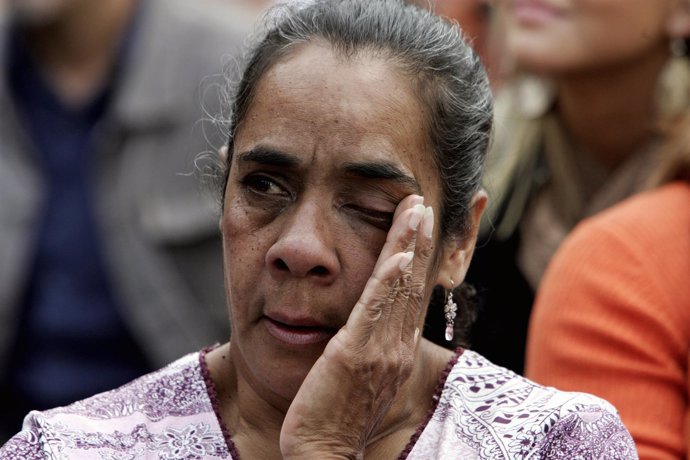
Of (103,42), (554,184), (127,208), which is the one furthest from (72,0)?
(554,184)

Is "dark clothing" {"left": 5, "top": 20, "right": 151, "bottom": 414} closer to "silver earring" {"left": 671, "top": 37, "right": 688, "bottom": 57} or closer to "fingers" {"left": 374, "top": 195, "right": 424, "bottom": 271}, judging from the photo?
"silver earring" {"left": 671, "top": 37, "right": 688, "bottom": 57}

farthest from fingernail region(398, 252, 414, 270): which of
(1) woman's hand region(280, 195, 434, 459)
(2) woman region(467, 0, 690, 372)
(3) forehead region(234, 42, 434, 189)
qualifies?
(2) woman region(467, 0, 690, 372)

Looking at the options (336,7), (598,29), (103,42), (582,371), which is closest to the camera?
(336,7)

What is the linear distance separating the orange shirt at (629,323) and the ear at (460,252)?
0.63 metres

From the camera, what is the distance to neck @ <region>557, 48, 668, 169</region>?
17.7 feet

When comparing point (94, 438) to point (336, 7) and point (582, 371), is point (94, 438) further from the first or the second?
point (582, 371)

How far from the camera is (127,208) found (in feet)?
17.5

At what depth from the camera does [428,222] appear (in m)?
3.15

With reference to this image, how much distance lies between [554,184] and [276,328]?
2526 mm

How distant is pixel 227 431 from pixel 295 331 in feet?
1.14

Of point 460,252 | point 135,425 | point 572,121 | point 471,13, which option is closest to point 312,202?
point 460,252

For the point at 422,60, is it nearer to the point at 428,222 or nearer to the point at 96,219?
the point at 428,222

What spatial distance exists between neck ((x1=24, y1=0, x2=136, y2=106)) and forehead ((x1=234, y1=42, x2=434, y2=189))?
2444 millimetres

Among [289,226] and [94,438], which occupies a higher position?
[289,226]
